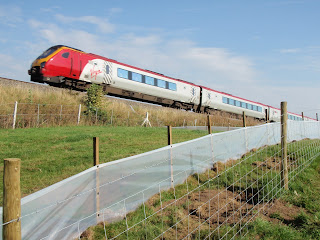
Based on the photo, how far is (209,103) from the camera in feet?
95.8

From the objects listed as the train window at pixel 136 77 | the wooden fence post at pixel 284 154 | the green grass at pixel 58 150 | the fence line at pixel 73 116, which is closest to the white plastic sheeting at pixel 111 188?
the wooden fence post at pixel 284 154

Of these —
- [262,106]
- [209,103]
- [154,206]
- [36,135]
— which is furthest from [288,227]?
[262,106]

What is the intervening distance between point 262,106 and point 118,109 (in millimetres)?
22810

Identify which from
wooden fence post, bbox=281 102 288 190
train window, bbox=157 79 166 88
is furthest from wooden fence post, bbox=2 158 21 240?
train window, bbox=157 79 166 88

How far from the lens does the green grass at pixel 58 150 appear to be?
24.3 feet

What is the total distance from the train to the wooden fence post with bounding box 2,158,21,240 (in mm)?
10859

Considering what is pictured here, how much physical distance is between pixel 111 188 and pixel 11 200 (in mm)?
2825

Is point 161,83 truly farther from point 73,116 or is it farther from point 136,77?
point 73,116

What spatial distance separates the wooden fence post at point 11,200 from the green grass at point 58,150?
4461 mm

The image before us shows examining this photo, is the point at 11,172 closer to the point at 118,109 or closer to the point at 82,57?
the point at 82,57

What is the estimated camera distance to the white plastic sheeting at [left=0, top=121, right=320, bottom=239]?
137 inches

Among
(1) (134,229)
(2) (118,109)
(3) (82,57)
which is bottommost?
(1) (134,229)

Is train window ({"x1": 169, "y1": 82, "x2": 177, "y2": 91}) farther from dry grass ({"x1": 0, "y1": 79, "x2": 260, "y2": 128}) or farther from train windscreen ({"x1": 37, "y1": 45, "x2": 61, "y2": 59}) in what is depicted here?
train windscreen ({"x1": 37, "y1": 45, "x2": 61, "y2": 59})

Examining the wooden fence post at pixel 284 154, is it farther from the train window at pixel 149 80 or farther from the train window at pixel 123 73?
the train window at pixel 149 80
